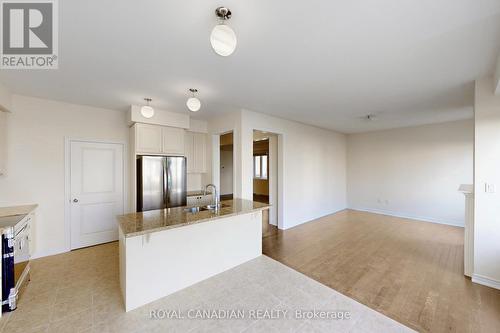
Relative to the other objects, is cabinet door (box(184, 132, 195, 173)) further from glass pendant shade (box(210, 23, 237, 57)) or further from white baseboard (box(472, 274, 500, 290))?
white baseboard (box(472, 274, 500, 290))

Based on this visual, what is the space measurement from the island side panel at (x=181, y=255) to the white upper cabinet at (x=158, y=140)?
2157mm

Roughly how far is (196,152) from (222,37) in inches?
143

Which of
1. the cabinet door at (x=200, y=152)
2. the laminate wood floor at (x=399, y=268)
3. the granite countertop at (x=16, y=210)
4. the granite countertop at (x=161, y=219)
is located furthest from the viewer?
the cabinet door at (x=200, y=152)

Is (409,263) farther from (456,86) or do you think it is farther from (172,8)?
(172,8)

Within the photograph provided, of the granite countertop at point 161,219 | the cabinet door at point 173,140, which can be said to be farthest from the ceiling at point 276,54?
the granite countertop at point 161,219

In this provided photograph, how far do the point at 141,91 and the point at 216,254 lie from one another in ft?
8.51

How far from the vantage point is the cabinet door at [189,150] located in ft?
15.2

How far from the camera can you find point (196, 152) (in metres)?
4.78

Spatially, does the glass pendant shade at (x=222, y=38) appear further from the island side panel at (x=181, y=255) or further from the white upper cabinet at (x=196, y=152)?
the white upper cabinet at (x=196, y=152)

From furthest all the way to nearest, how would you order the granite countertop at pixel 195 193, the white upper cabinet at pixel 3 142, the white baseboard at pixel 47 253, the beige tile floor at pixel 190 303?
the granite countertop at pixel 195 193 < the white baseboard at pixel 47 253 < the white upper cabinet at pixel 3 142 < the beige tile floor at pixel 190 303

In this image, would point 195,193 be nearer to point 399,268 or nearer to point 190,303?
point 190,303

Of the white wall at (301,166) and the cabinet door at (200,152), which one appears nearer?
the white wall at (301,166)

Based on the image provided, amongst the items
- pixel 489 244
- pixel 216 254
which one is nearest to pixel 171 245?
pixel 216 254

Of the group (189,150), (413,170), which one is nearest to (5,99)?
(189,150)
